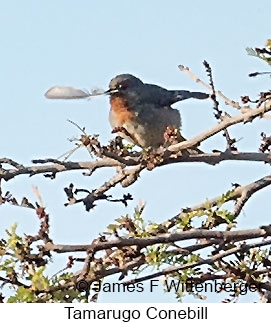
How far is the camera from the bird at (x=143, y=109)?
539 centimetres

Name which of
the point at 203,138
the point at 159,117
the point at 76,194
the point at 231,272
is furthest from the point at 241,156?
the point at 159,117

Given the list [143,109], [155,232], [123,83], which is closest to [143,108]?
[143,109]

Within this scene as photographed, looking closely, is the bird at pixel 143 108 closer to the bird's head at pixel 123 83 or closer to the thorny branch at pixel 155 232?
the bird's head at pixel 123 83

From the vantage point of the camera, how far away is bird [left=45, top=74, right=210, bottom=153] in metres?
5.39

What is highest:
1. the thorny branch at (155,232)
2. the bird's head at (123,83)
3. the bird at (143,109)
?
the bird's head at (123,83)

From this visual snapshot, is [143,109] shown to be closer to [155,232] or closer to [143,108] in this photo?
[143,108]

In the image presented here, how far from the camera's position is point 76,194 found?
11.6ft

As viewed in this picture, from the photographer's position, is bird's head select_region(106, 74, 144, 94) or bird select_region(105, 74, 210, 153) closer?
bird select_region(105, 74, 210, 153)

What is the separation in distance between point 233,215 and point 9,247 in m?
0.93

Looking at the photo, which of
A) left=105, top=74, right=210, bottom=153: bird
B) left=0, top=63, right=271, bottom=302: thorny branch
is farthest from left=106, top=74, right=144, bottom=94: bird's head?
left=0, top=63, right=271, bottom=302: thorny branch

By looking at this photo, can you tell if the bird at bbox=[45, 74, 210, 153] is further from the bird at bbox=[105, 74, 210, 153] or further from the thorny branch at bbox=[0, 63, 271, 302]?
the thorny branch at bbox=[0, 63, 271, 302]

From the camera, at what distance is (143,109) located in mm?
5723

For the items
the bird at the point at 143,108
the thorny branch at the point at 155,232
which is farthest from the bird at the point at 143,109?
the thorny branch at the point at 155,232
